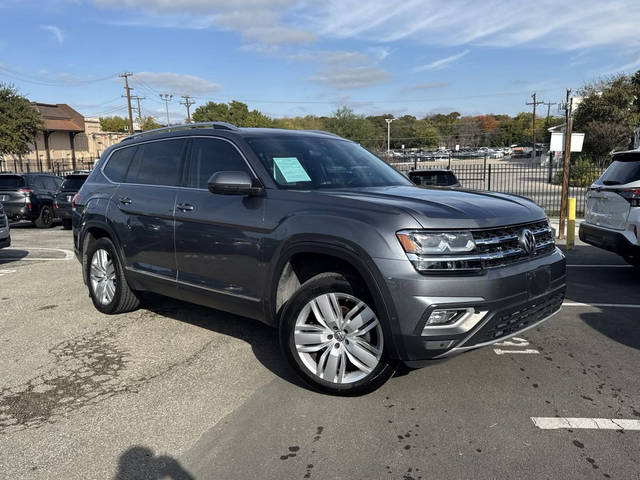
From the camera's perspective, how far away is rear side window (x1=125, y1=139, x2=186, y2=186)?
463 cm

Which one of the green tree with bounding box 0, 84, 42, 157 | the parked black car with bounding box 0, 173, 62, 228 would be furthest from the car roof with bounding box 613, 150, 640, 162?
the green tree with bounding box 0, 84, 42, 157

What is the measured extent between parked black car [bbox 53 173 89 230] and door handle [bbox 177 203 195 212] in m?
10.3

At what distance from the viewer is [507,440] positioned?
2.95m

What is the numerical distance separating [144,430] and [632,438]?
114 inches

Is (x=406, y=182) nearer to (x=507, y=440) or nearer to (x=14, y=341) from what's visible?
(x=507, y=440)

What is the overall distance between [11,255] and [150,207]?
6.74m

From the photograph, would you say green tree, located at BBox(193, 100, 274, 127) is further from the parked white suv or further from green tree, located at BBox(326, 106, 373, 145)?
the parked white suv

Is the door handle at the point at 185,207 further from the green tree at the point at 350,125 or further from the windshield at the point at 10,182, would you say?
the green tree at the point at 350,125

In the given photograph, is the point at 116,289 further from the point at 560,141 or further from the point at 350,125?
the point at 350,125

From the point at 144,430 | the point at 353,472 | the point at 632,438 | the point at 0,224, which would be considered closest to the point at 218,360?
the point at 144,430

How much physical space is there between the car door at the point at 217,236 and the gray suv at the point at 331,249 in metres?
0.01

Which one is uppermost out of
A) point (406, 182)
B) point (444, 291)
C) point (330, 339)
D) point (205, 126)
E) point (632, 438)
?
point (205, 126)

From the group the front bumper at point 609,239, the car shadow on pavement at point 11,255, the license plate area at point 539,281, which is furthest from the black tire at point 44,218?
the license plate area at point 539,281

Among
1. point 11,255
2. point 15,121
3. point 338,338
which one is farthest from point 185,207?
point 15,121
